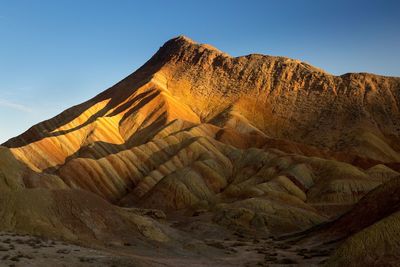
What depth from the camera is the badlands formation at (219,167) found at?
39375 millimetres

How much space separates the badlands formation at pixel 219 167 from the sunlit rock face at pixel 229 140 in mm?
360

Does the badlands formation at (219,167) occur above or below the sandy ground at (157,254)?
above

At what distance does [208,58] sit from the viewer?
164 m

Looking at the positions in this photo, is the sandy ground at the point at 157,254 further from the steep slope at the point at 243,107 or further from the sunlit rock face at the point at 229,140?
the steep slope at the point at 243,107

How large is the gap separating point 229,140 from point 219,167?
19694 millimetres

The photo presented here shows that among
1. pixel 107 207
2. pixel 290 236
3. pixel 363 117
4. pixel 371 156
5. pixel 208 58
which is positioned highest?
pixel 208 58

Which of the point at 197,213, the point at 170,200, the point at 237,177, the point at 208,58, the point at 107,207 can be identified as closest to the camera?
the point at 107,207

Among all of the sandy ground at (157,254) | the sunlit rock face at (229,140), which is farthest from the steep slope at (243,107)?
the sandy ground at (157,254)

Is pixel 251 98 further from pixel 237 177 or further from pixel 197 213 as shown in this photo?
pixel 197 213

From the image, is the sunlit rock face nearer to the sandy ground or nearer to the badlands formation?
the badlands formation

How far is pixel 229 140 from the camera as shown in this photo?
383 feet

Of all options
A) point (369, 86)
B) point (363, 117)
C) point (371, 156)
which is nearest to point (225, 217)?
point (371, 156)

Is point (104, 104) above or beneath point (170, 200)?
above

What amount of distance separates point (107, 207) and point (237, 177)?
53222 millimetres
